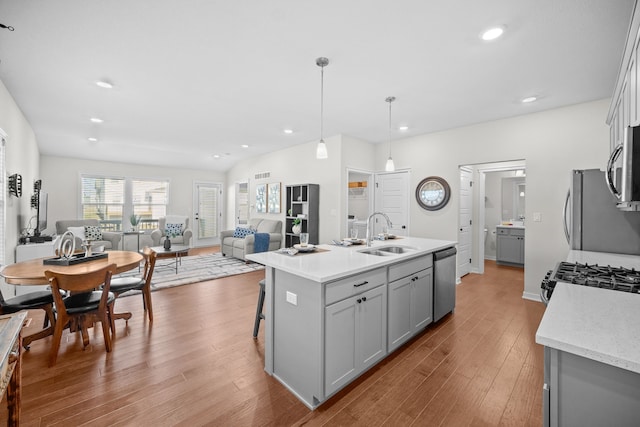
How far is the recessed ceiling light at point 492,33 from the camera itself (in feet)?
7.11

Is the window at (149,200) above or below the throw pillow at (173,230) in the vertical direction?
above

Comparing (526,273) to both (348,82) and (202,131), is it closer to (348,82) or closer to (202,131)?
(348,82)

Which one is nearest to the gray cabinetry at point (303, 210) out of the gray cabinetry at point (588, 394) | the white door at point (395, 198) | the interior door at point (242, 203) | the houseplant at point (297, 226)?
the houseplant at point (297, 226)

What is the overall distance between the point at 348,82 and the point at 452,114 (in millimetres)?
1945

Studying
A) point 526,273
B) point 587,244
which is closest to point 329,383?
point 587,244

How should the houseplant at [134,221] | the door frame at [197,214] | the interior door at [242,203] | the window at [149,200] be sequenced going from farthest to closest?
the door frame at [197,214], the interior door at [242,203], the window at [149,200], the houseplant at [134,221]

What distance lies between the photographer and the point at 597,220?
2.72 meters

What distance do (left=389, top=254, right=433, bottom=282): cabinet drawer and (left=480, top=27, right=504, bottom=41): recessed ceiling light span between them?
2.01 m

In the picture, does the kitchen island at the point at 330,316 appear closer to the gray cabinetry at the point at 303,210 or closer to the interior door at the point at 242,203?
the gray cabinetry at the point at 303,210

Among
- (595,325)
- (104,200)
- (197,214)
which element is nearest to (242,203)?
(197,214)

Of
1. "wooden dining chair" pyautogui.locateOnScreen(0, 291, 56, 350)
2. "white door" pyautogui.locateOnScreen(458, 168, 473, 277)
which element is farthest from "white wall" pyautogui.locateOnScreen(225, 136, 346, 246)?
"wooden dining chair" pyautogui.locateOnScreen(0, 291, 56, 350)

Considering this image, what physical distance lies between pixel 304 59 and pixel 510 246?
6012 millimetres

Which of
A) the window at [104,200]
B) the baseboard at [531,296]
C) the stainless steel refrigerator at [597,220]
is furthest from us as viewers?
the window at [104,200]

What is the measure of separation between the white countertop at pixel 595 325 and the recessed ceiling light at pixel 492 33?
1.97 meters
